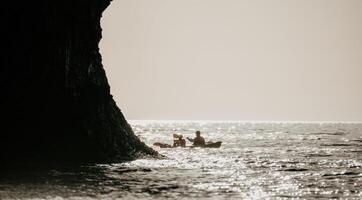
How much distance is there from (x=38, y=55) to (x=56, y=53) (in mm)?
1128

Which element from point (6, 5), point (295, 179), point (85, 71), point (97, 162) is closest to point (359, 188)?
point (295, 179)

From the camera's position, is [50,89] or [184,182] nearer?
[184,182]

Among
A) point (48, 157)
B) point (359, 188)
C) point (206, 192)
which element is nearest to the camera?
point (206, 192)

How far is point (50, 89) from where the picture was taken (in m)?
28.5

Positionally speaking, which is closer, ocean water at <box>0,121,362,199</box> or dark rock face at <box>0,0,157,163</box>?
ocean water at <box>0,121,362,199</box>

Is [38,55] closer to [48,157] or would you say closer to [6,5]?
[6,5]

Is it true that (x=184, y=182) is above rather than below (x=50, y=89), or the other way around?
below

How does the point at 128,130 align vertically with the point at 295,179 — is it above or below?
above

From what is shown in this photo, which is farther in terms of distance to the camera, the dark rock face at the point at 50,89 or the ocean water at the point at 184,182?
the dark rock face at the point at 50,89

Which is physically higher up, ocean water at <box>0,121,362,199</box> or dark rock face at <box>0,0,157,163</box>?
dark rock face at <box>0,0,157,163</box>

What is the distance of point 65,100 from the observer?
29109 millimetres

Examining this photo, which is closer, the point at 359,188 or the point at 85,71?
the point at 359,188

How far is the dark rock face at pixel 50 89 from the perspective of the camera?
2723 centimetres

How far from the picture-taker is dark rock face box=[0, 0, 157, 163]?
27.2m
